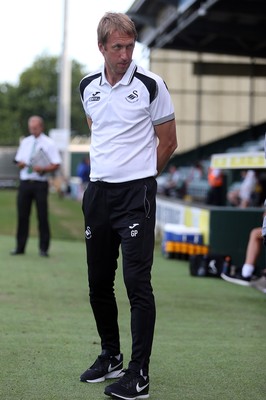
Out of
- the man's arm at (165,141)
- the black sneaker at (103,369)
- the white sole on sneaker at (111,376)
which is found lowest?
the white sole on sneaker at (111,376)

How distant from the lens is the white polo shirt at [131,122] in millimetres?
5117

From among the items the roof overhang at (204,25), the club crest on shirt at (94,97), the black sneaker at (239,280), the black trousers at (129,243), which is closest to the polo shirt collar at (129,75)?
the club crest on shirt at (94,97)

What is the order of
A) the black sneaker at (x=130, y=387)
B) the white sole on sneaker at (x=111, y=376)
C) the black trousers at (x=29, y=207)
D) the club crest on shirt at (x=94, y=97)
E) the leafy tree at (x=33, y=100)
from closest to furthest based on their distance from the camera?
1. the black sneaker at (x=130, y=387)
2. the club crest on shirt at (x=94, y=97)
3. the white sole on sneaker at (x=111, y=376)
4. the black trousers at (x=29, y=207)
5. the leafy tree at (x=33, y=100)

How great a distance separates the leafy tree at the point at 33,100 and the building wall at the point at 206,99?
4486 centimetres

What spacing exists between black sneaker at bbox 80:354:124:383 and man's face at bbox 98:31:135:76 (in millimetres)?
1702

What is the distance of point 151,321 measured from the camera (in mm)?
5082

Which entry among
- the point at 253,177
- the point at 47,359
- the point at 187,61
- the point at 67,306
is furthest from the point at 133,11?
the point at 47,359

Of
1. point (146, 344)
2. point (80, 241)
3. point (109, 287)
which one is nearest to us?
point (146, 344)

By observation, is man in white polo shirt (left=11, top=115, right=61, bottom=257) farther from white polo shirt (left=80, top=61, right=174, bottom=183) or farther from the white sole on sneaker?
white polo shirt (left=80, top=61, right=174, bottom=183)

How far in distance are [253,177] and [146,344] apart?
607 inches

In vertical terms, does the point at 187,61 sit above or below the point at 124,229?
above

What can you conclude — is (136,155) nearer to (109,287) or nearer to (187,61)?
(109,287)

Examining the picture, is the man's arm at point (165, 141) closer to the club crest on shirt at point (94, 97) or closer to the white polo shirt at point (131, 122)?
the white polo shirt at point (131, 122)

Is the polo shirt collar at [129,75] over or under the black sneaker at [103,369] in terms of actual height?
over
